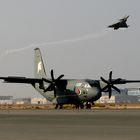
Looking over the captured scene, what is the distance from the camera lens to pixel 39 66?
86250mm

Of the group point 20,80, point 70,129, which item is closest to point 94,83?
point 20,80

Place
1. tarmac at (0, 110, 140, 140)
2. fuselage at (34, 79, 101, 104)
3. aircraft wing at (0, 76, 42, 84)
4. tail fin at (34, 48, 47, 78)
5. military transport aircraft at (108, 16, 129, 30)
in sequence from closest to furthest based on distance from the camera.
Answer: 1. tarmac at (0, 110, 140, 140)
2. military transport aircraft at (108, 16, 129, 30)
3. fuselage at (34, 79, 101, 104)
4. aircraft wing at (0, 76, 42, 84)
5. tail fin at (34, 48, 47, 78)

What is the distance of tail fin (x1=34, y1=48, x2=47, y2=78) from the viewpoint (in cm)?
8531

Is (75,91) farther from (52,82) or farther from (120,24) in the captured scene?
(120,24)

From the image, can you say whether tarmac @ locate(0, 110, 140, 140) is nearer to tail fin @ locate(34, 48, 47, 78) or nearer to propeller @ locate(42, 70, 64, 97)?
propeller @ locate(42, 70, 64, 97)

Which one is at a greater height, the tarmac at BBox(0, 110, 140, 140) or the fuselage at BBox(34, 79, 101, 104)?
the fuselage at BBox(34, 79, 101, 104)

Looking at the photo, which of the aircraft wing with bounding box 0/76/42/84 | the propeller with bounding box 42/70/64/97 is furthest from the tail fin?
the propeller with bounding box 42/70/64/97

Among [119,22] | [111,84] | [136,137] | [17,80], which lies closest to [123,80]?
[111,84]

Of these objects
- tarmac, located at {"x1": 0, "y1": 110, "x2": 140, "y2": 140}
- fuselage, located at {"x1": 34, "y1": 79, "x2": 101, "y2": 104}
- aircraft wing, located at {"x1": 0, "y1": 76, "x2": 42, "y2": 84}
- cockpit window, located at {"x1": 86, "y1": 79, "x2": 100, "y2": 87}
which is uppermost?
aircraft wing, located at {"x1": 0, "y1": 76, "x2": 42, "y2": 84}

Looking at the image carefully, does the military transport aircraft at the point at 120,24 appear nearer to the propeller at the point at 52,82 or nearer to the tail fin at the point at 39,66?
the propeller at the point at 52,82

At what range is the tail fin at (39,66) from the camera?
85.3m

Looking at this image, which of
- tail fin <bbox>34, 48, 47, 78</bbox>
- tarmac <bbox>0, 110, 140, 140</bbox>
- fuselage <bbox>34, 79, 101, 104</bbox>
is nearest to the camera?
tarmac <bbox>0, 110, 140, 140</bbox>

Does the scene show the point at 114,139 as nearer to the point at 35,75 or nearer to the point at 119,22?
the point at 119,22

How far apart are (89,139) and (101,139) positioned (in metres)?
0.47
